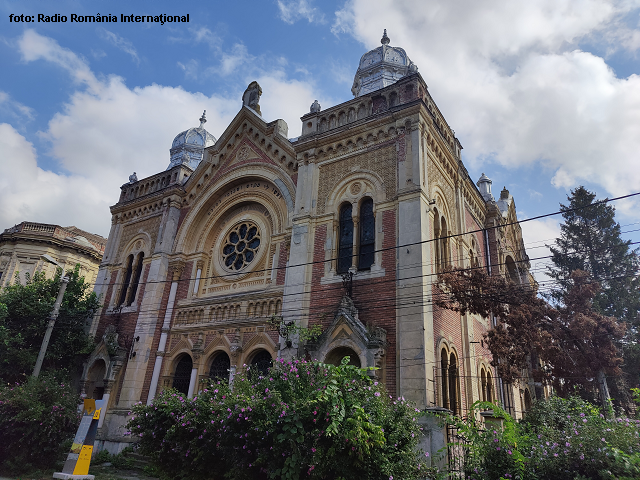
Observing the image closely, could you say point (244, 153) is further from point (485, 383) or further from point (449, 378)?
point (485, 383)

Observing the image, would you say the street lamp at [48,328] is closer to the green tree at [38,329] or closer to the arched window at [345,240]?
the green tree at [38,329]

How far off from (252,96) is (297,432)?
18.2m

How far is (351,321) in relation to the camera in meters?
13.6

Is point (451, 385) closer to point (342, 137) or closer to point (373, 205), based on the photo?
point (373, 205)

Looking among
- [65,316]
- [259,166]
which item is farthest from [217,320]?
[65,316]

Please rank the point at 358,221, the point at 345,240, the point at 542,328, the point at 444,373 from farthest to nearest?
the point at 542,328, the point at 345,240, the point at 358,221, the point at 444,373

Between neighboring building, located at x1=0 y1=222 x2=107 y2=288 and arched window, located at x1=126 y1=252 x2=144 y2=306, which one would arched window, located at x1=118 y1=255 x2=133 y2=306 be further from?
neighboring building, located at x1=0 y1=222 x2=107 y2=288

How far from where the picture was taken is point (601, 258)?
29.4m

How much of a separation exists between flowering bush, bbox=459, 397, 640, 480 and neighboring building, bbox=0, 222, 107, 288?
31.3 meters

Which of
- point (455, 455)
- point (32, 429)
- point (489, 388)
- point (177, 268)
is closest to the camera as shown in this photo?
point (455, 455)

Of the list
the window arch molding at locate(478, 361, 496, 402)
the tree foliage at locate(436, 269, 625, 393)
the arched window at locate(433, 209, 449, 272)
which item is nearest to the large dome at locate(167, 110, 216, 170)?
the arched window at locate(433, 209, 449, 272)

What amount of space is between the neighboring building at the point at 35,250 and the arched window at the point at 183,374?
17273 mm

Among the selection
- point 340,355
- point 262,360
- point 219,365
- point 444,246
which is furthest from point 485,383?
point 219,365

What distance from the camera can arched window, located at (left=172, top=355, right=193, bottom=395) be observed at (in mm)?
18516
